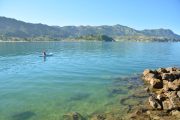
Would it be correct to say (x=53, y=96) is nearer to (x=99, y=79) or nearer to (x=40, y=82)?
(x=40, y=82)

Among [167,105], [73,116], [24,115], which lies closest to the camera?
[73,116]

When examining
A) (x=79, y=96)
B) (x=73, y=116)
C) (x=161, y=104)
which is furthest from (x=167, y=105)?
(x=79, y=96)

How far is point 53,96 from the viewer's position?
3547cm

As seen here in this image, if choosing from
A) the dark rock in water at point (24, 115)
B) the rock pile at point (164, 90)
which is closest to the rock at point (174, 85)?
the rock pile at point (164, 90)

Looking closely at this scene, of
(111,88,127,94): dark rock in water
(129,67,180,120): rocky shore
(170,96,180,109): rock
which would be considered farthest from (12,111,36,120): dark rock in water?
(170,96,180,109): rock

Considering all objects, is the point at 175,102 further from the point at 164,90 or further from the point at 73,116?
the point at 73,116

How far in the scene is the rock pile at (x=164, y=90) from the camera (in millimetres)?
28609

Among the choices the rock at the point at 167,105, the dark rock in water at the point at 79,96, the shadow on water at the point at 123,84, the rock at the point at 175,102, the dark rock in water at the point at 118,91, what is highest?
the rock at the point at 175,102

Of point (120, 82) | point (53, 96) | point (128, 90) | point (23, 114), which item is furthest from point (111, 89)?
point (23, 114)

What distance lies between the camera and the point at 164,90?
36.0 m

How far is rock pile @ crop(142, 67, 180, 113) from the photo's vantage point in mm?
28609

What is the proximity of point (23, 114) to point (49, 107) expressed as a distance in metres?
3.62

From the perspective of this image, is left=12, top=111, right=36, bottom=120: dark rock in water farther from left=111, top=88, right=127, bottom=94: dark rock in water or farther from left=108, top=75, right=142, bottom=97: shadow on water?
Answer: left=111, top=88, right=127, bottom=94: dark rock in water

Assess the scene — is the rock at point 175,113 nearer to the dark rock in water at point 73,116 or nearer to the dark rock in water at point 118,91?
the dark rock in water at point 73,116
